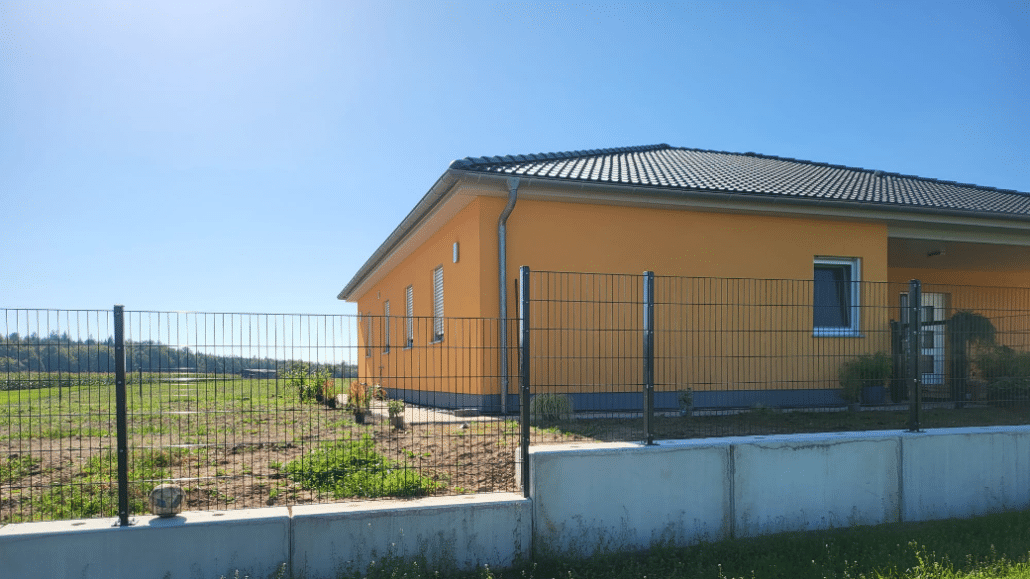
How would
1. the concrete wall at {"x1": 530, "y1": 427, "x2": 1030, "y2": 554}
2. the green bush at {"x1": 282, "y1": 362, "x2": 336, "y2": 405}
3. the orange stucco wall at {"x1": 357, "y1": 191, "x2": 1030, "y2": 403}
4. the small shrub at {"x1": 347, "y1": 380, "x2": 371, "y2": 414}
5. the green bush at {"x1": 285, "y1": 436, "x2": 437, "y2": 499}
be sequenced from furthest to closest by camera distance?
the orange stucco wall at {"x1": 357, "y1": 191, "x2": 1030, "y2": 403}
the small shrub at {"x1": 347, "y1": 380, "x2": 371, "y2": 414}
the green bush at {"x1": 285, "y1": 436, "x2": 437, "y2": 499}
the concrete wall at {"x1": 530, "y1": 427, "x2": 1030, "y2": 554}
the green bush at {"x1": 282, "y1": 362, "x2": 336, "y2": 405}

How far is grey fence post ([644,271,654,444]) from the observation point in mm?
5523

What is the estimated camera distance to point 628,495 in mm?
5328

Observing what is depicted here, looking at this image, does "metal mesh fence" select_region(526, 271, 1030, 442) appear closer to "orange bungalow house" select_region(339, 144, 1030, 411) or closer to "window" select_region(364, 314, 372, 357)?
"orange bungalow house" select_region(339, 144, 1030, 411)

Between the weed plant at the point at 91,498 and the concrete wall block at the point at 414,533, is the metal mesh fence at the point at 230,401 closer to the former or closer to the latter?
the weed plant at the point at 91,498

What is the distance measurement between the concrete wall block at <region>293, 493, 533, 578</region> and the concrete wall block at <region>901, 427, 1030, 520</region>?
11.7 feet

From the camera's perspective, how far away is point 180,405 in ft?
16.2

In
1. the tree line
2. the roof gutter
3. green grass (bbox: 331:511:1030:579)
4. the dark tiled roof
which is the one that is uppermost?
the dark tiled roof

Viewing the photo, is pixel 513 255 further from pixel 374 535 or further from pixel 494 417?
pixel 374 535

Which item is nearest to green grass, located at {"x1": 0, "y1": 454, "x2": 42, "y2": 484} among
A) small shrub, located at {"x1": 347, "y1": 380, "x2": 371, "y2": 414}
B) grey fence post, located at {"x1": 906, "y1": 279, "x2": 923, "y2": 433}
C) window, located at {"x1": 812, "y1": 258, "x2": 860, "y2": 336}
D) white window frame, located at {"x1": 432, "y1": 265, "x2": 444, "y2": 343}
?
small shrub, located at {"x1": 347, "y1": 380, "x2": 371, "y2": 414}

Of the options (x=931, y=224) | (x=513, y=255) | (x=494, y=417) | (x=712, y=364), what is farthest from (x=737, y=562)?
(x=931, y=224)

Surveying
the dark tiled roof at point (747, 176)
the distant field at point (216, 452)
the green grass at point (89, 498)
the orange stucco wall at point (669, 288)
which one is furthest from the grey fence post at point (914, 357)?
the green grass at point (89, 498)

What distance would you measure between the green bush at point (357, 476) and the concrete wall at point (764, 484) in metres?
1.01

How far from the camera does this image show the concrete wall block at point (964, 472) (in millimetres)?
6184

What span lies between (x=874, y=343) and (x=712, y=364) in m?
1.83
